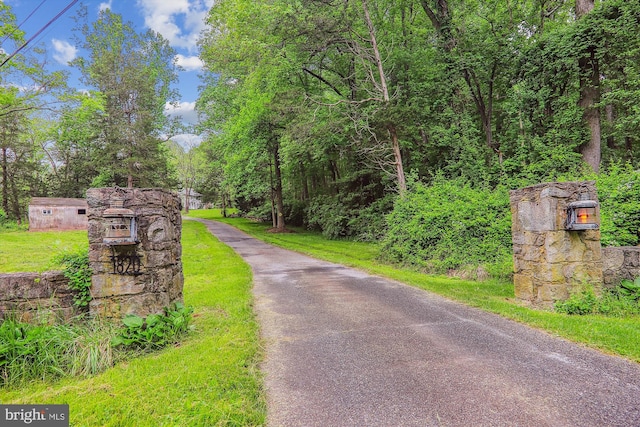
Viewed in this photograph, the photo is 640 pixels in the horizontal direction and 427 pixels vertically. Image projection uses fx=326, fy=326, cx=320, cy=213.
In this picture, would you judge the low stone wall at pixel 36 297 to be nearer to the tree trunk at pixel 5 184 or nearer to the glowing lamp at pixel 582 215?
the glowing lamp at pixel 582 215

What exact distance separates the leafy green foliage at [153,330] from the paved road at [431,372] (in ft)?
3.43

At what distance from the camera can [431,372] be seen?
290 centimetres

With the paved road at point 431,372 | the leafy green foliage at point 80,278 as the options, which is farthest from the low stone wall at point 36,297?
the paved road at point 431,372

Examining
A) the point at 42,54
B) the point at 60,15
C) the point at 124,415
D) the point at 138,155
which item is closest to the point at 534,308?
the point at 124,415

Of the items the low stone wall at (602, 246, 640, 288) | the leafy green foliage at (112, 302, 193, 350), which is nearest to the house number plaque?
the leafy green foliage at (112, 302, 193, 350)

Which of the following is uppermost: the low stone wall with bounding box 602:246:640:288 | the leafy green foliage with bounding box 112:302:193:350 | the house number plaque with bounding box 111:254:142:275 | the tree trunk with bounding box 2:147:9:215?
the tree trunk with bounding box 2:147:9:215

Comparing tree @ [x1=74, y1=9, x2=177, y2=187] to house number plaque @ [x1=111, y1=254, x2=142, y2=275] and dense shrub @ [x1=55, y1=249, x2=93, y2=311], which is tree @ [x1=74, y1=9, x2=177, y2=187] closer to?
dense shrub @ [x1=55, y1=249, x2=93, y2=311]

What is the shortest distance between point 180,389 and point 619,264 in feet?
19.5

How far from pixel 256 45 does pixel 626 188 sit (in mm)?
12285

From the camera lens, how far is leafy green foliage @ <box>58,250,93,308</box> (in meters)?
3.75

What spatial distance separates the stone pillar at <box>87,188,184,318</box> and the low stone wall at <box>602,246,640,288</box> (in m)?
6.19

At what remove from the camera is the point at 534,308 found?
4.72 meters

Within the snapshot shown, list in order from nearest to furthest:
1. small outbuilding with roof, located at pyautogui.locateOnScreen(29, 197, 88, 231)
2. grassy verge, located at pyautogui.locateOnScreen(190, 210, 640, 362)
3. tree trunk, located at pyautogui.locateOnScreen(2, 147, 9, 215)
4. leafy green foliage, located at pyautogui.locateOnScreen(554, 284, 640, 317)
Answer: grassy verge, located at pyautogui.locateOnScreen(190, 210, 640, 362)
leafy green foliage, located at pyautogui.locateOnScreen(554, 284, 640, 317)
small outbuilding with roof, located at pyautogui.locateOnScreen(29, 197, 88, 231)
tree trunk, located at pyautogui.locateOnScreen(2, 147, 9, 215)

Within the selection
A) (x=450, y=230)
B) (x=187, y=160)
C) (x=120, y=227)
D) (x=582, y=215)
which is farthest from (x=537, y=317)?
(x=187, y=160)
